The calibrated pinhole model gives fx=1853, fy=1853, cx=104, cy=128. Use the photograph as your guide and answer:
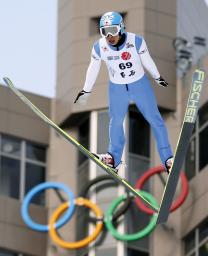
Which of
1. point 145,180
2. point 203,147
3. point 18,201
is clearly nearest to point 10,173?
point 18,201

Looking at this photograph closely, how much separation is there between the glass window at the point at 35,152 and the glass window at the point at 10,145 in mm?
394

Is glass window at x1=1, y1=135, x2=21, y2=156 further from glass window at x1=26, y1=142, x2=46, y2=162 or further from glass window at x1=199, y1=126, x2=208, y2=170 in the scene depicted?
glass window at x1=199, y1=126, x2=208, y2=170

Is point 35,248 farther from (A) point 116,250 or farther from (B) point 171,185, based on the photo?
(B) point 171,185

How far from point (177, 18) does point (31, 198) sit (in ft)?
26.3

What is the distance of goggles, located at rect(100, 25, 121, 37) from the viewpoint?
3850 centimetres

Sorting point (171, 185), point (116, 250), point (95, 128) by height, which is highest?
point (95, 128)

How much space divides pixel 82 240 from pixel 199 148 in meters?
4.93

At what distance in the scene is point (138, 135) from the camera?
61875mm

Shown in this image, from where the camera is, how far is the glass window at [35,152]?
64.9m

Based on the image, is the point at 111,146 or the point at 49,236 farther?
the point at 49,236

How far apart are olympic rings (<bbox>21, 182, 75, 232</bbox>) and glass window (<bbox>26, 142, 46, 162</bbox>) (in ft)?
5.74

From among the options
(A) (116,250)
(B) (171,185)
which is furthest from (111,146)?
(A) (116,250)

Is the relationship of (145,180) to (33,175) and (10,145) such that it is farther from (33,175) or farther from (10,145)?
(10,145)

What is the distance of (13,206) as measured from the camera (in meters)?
63.6
